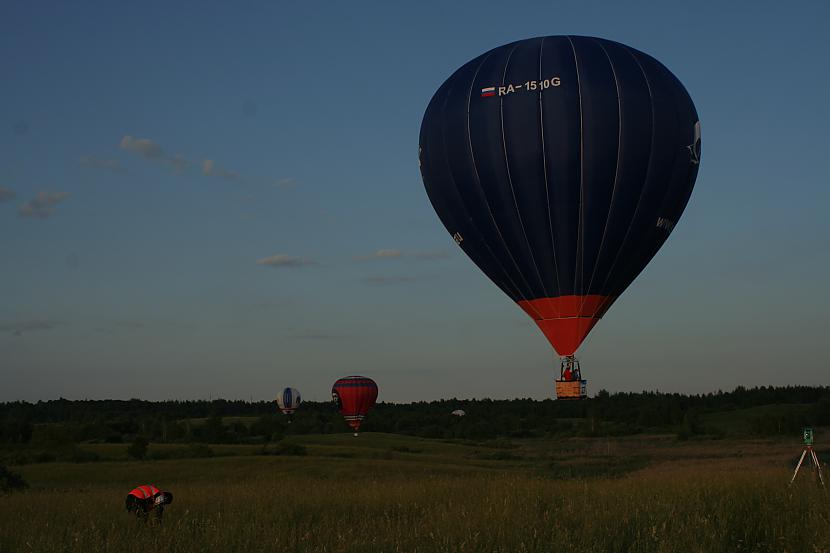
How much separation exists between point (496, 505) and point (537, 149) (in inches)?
696

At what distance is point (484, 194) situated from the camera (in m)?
30.0

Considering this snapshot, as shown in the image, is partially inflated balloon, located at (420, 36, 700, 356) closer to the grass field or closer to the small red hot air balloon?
the grass field

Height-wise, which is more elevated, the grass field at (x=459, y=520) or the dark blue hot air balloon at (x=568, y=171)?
the dark blue hot air balloon at (x=568, y=171)

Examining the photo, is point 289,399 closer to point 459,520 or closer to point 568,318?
point 568,318

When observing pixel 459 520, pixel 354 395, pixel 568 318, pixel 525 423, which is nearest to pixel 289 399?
pixel 354 395

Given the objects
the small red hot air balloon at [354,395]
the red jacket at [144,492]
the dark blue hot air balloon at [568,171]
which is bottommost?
the red jacket at [144,492]

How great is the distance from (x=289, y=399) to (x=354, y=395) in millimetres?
29965

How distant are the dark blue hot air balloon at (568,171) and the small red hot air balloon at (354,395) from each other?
6211 centimetres

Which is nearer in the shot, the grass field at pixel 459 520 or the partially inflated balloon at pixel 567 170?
the grass field at pixel 459 520

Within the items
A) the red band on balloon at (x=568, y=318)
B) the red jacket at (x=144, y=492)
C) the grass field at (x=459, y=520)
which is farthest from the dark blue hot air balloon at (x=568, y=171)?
the red jacket at (x=144, y=492)

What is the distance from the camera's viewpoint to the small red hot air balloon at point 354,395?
301ft

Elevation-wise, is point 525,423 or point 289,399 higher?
point 289,399

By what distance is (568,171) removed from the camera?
28891 mm

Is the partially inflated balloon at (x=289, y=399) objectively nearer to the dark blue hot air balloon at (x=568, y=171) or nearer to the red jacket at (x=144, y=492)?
the dark blue hot air balloon at (x=568, y=171)
